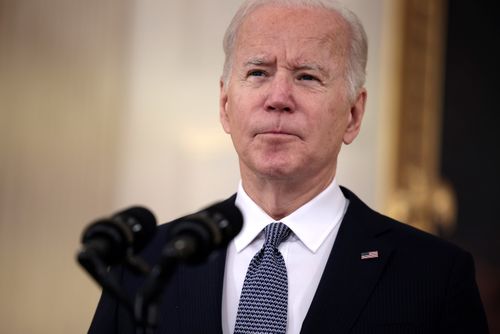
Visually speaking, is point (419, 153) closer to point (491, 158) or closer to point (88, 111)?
point (491, 158)

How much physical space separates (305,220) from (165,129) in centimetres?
242

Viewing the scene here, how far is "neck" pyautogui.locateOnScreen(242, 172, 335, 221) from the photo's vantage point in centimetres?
220

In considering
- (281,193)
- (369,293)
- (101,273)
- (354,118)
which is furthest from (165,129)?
(101,273)

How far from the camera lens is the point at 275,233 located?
2160 mm

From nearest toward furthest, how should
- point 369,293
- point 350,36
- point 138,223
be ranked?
point 138,223
point 369,293
point 350,36

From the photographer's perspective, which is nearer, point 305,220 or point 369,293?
point 369,293

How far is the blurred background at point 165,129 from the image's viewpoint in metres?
4.25

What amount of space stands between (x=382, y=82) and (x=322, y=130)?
274cm

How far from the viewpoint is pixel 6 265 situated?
164 inches

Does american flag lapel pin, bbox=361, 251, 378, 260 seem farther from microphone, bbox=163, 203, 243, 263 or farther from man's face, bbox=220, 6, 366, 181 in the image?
microphone, bbox=163, 203, 243, 263

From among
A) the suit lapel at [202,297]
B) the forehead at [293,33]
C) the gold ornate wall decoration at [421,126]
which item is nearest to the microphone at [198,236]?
the suit lapel at [202,297]

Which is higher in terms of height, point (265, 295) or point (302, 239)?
point (302, 239)

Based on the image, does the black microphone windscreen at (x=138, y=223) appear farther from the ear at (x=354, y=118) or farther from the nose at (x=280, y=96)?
the ear at (x=354, y=118)

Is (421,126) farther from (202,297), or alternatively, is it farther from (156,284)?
(156,284)
